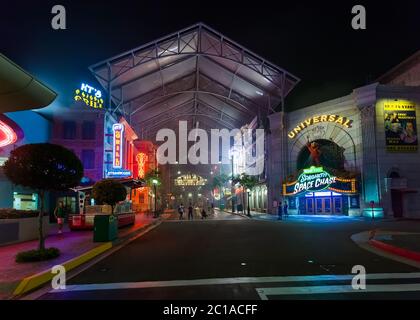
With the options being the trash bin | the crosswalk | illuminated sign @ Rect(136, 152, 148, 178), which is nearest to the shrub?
the crosswalk

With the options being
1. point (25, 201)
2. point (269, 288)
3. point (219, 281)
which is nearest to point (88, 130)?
point (25, 201)

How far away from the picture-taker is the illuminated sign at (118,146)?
4128 cm

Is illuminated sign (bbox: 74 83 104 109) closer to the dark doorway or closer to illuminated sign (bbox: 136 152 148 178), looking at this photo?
illuminated sign (bbox: 136 152 148 178)

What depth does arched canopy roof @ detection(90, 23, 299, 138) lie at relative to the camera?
40.8m

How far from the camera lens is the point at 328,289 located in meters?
7.57

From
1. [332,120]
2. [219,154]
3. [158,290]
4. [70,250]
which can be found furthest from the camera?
[219,154]

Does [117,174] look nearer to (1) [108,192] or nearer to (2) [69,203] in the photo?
(2) [69,203]

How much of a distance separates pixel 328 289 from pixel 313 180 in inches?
1255

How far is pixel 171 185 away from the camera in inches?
4592

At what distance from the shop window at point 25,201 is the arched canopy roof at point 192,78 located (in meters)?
16.6

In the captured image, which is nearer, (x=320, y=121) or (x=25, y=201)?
(x=25, y=201)
